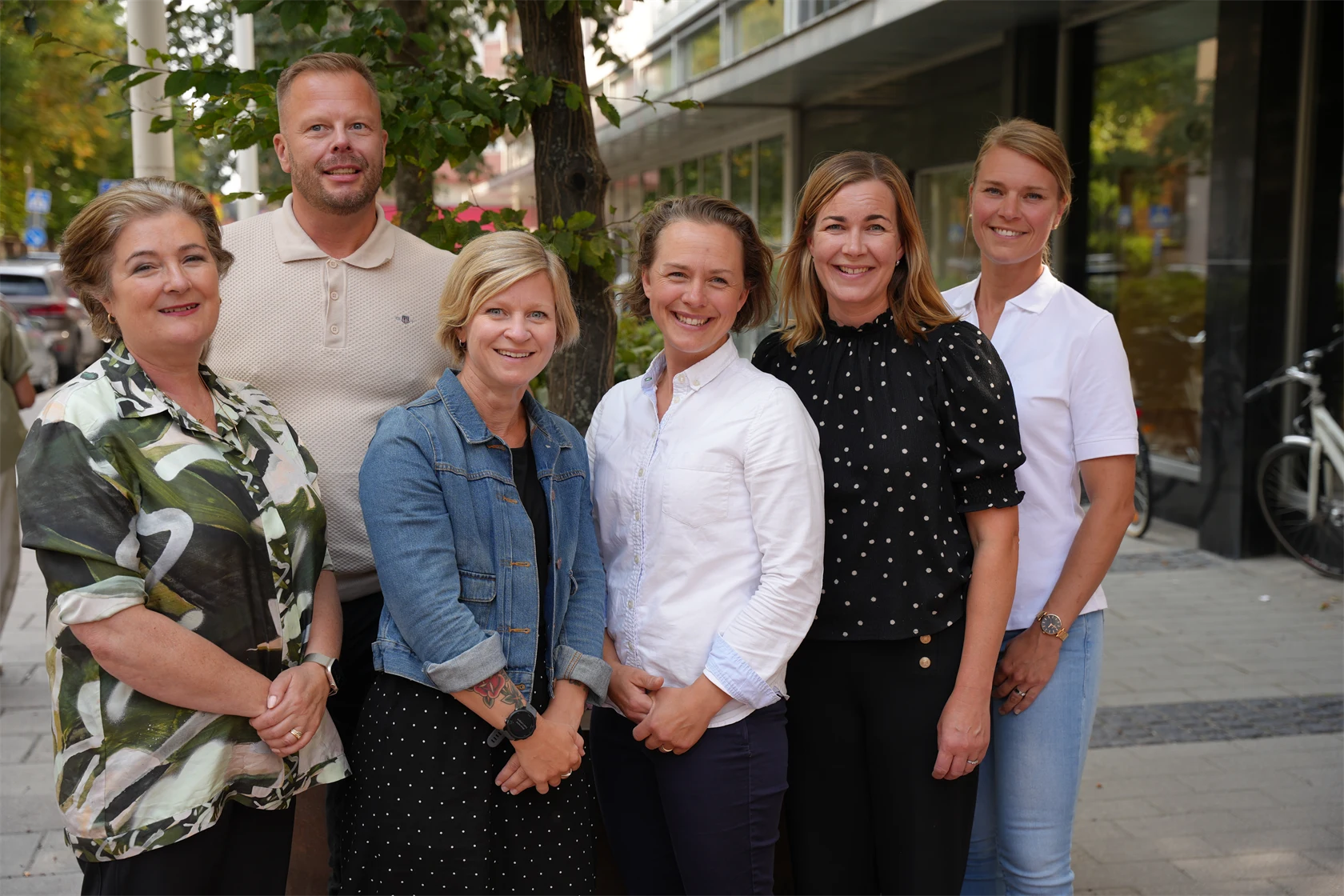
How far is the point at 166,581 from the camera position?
2131mm

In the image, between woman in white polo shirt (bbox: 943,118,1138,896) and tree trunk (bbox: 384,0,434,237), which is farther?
tree trunk (bbox: 384,0,434,237)

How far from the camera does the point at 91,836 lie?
2100 millimetres

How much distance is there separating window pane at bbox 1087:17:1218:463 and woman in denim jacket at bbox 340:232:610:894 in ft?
26.7

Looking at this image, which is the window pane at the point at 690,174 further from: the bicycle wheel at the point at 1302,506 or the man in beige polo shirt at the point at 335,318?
the man in beige polo shirt at the point at 335,318

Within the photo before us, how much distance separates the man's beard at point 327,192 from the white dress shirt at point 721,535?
36.7 inches

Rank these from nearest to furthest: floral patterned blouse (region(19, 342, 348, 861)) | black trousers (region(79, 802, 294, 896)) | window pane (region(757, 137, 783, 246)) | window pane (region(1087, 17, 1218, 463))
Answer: floral patterned blouse (region(19, 342, 348, 861)), black trousers (region(79, 802, 294, 896)), window pane (region(1087, 17, 1218, 463)), window pane (region(757, 137, 783, 246))

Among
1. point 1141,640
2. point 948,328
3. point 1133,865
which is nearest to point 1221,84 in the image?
point 1141,640

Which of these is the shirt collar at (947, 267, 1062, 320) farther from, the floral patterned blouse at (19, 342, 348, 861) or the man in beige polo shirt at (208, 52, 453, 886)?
the floral patterned blouse at (19, 342, 348, 861)

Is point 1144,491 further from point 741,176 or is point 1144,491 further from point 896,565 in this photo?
point 741,176

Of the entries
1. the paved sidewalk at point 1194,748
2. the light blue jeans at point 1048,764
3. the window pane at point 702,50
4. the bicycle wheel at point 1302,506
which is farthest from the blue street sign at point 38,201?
the light blue jeans at point 1048,764

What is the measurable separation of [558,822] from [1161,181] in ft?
30.8

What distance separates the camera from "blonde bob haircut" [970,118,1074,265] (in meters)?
2.78

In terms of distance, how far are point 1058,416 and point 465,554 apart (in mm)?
1330

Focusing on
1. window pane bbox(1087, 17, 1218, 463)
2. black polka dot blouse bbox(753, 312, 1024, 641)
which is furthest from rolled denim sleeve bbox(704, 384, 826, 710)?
window pane bbox(1087, 17, 1218, 463)
